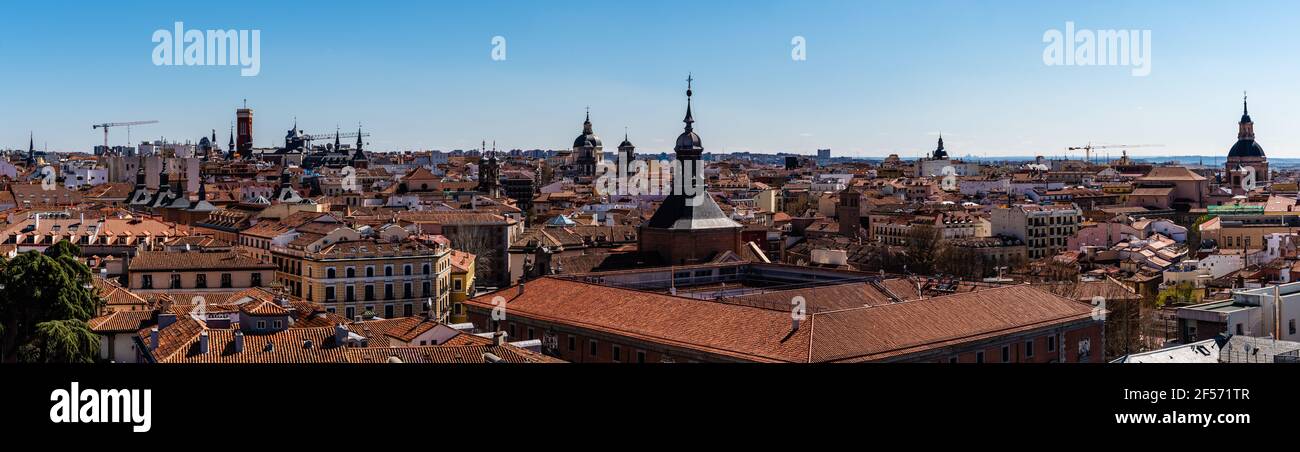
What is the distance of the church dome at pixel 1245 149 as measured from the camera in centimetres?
13638

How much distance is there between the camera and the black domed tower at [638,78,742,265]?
45156 millimetres

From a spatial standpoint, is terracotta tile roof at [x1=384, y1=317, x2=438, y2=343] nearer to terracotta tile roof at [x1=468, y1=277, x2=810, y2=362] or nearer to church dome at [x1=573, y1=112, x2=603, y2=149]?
terracotta tile roof at [x1=468, y1=277, x2=810, y2=362]

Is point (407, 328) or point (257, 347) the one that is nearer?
point (257, 347)

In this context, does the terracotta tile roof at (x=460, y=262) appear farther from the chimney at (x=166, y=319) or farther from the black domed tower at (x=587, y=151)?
the black domed tower at (x=587, y=151)

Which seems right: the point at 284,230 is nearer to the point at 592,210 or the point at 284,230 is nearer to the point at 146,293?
the point at 146,293

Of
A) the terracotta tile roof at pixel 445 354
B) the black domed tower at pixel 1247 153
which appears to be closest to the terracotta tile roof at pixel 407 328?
the terracotta tile roof at pixel 445 354

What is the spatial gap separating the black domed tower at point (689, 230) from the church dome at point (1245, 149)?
104884 mm

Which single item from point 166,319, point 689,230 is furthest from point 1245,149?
point 166,319

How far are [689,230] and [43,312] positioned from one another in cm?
2163

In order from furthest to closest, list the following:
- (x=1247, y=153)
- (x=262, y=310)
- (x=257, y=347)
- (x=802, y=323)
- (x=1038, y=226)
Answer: (x=1247, y=153), (x=1038, y=226), (x=262, y=310), (x=802, y=323), (x=257, y=347)

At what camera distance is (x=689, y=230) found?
1780 inches

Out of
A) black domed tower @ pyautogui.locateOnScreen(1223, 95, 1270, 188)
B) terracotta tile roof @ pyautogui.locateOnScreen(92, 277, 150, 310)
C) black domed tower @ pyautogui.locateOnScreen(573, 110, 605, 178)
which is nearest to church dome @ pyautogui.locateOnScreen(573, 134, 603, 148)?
black domed tower @ pyautogui.locateOnScreen(573, 110, 605, 178)

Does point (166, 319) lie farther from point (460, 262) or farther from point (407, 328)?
point (460, 262)
